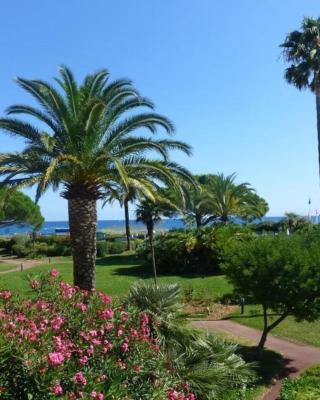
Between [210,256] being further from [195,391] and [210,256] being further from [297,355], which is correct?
[195,391]

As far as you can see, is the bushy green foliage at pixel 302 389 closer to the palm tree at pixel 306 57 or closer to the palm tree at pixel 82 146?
the palm tree at pixel 82 146

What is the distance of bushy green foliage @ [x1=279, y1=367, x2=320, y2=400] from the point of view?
32.6 ft

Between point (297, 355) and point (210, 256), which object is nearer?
point (297, 355)

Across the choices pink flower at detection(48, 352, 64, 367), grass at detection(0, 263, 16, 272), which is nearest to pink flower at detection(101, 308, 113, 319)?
pink flower at detection(48, 352, 64, 367)

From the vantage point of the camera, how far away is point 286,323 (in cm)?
2019

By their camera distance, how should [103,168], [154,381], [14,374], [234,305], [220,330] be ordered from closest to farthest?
1. [14,374]
2. [154,381]
3. [103,168]
4. [220,330]
5. [234,305]

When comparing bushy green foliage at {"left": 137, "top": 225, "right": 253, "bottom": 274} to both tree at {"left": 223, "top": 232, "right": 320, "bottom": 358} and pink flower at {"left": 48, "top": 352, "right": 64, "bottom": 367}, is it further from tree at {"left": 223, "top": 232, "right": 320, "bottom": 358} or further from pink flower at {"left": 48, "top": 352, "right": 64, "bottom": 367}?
pink flower at {"left": 48, "top": 352, "right": 64, "bottom": 367}

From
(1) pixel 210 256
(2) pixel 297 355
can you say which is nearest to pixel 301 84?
(1) pixel 210 256

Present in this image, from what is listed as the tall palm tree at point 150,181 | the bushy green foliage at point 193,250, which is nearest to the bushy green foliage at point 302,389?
the tall palm tree at point 150,181

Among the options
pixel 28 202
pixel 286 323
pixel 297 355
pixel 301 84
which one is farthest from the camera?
pixel 28 202

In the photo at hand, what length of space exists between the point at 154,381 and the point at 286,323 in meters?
13.8

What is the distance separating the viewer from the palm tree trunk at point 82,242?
17656 mm

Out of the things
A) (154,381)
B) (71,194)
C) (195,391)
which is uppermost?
(71,194)

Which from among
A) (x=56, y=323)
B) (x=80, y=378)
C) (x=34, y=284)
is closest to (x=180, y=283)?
(x=34, y=284)
